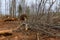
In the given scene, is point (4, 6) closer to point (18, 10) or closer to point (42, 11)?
point (18, 10)

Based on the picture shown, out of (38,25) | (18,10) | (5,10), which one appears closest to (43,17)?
(38,25)

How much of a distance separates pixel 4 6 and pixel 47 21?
43.3ft

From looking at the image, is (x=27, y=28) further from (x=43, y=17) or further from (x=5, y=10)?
(x=5, y=10)

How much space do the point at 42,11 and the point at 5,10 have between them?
1265cm

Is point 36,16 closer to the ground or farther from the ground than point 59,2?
closer to the ground

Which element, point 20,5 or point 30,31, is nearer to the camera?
Answer: point 30,31

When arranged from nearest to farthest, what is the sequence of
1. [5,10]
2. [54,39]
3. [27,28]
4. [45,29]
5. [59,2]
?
[54,39], [45,29], [27,28], [59,2], [5,10]

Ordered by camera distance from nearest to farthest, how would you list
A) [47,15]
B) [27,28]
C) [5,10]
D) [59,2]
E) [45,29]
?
[45,29] → [27,28] → [47,15] → [59,2] → [5,10]

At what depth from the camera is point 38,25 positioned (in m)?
3.78

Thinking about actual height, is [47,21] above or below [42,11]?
below

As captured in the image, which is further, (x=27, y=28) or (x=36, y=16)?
(x=36, y=16)

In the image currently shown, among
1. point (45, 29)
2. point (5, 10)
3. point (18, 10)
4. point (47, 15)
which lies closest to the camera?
point (45, 29)

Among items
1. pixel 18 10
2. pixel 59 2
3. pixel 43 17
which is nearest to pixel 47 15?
pixel 43 17

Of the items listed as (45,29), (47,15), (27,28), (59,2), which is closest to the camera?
(45,29)
